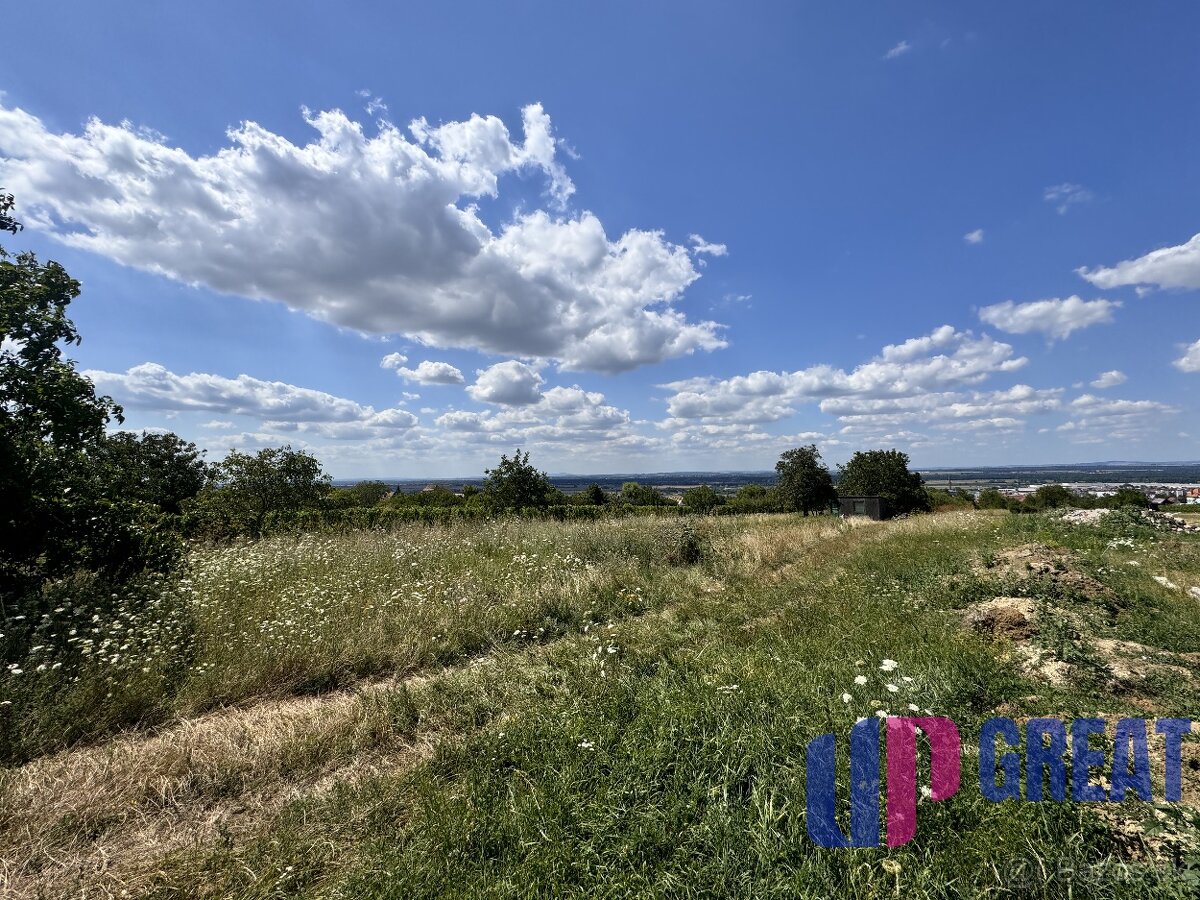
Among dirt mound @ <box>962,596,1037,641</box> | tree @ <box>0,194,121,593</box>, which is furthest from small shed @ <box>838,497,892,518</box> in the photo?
tree @ <box>0,194,121,593</box>

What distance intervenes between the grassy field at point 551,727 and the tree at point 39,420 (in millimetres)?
808

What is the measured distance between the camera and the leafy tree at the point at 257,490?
15.0 m

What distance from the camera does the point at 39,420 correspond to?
18.3 ft

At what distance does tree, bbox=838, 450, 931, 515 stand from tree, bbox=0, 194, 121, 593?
4325 cm

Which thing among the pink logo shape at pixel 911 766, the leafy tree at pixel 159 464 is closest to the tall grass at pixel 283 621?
the pink logo shape at pixel 911 766

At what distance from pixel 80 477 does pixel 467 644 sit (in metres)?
5.93

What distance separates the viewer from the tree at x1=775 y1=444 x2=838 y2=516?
135 ft

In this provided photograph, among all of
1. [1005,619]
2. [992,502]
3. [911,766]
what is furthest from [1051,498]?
[911,766]

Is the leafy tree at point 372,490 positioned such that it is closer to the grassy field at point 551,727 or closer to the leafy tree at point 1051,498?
the grassy field at point 551,727

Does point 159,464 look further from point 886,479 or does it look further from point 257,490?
point 886,479

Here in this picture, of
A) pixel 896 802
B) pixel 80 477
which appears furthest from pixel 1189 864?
pixel 80 477

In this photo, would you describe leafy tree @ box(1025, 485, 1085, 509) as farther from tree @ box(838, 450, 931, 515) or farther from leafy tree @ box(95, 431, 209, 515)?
leafy tree @ box(95, 431, 209, 515)

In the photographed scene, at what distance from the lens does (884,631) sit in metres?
5.07

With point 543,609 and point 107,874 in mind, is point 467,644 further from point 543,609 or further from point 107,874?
point 107,874
